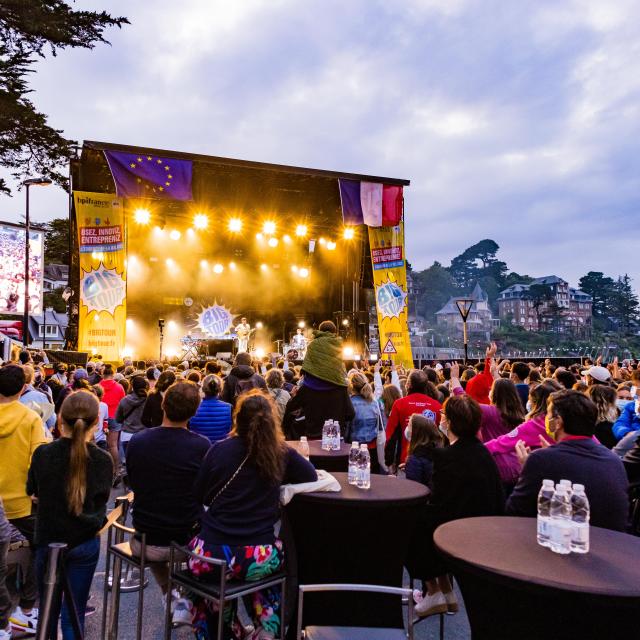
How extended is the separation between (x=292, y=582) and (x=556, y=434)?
1745 mm

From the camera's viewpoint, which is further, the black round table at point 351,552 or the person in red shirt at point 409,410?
the person in red shirt at point 409,410

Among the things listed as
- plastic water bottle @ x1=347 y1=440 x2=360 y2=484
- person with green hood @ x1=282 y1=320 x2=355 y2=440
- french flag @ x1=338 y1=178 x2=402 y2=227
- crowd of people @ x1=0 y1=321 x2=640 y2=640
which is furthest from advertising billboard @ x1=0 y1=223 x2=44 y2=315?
plastic water bottle @ x1=347 y1=440 x2=360 y2=484

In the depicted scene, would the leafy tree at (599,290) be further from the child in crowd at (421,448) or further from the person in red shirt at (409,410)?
the child in crowd at (421,448)

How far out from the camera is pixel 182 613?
11.2ft

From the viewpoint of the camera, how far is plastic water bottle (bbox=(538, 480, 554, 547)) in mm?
2226

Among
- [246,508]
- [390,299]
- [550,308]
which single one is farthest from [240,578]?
[550,308]

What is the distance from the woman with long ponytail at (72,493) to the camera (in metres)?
2.73

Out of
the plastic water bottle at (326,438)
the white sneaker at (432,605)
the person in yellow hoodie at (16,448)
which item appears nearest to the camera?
the person in yellow hoodie at (16,448)

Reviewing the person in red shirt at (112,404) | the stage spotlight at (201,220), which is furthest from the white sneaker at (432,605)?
the stage spotlight at (201,220)

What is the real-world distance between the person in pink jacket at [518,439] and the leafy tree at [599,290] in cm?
9669

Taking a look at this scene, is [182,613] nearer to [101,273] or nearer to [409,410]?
[409,410]

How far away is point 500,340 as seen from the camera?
68.3m

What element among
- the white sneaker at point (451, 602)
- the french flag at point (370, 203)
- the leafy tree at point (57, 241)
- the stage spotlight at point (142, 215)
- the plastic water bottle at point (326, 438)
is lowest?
the white sneaker at point (451, 602)

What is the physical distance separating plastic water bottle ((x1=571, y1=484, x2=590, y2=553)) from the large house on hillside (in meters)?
79.1
